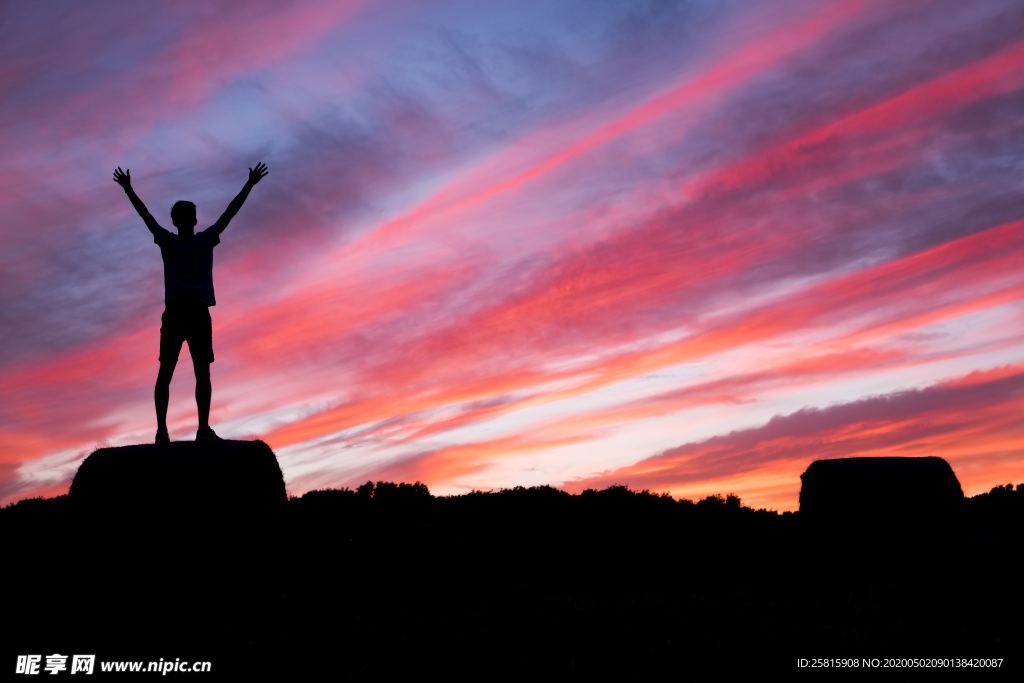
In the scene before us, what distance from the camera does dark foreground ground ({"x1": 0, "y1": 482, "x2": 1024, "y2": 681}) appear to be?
977 cm

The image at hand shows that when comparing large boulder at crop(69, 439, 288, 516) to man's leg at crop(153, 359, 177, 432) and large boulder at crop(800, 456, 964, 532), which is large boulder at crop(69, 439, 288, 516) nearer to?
man's leg at crop(153, 359, 177, 432)

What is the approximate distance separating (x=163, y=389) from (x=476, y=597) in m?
5.03

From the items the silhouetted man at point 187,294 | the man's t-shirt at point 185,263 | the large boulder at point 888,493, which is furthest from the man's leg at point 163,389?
the large boulder at point 888,493

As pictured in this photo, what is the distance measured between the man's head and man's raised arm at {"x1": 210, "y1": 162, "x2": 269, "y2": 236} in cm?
22

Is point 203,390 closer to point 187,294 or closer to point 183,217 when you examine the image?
point 187,294

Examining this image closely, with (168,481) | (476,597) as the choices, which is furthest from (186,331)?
(476,597)

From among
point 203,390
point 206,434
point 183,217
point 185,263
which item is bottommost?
point 206,434

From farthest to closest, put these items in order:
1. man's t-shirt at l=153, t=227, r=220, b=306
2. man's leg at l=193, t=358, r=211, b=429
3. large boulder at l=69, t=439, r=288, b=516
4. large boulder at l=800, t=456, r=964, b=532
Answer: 1. large boulder at l=800, t=456, r=964, b=532
2. man's leg at l=193, t=358, r=211, b=429
3. man's t-shirt at l=153, t=227, r=220, b=306
4. large boulder at l=69, t=439, r=288, b=516

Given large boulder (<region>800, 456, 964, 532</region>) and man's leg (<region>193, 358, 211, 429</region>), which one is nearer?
man's leg (<region>193, 358, 211, 429</region>)

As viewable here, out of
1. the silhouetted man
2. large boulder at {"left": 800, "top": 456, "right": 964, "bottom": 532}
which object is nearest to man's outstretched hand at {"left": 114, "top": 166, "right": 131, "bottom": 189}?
the silhouetted man

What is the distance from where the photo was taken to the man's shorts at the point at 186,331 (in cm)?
1187

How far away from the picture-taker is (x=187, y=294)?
11797 mm

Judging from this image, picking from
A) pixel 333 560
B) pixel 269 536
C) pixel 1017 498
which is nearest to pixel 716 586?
pixel 333 560

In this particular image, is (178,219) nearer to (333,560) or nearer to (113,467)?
(113,467)
